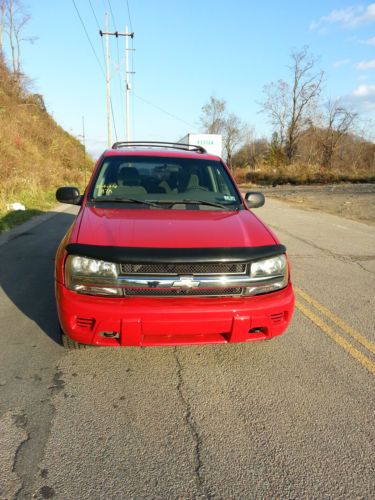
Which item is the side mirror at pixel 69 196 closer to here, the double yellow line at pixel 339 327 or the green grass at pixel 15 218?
the double yellow line at pixel 339 327

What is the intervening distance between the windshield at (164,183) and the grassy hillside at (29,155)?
579 cm

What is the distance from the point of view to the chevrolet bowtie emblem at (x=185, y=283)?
2742mm

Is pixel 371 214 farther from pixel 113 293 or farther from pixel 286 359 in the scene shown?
pixel 113 293

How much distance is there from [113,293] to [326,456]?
66.1 inches

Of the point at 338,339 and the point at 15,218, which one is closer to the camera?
the point at 338,339

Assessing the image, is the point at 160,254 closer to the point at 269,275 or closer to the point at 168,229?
the point at 168,229

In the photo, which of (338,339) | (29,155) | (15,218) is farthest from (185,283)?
(29,155)

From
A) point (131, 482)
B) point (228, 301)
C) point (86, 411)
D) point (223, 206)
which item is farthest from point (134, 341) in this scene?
point (223, 206)

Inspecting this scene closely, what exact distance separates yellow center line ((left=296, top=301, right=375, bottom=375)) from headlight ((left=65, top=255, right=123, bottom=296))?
2141mm

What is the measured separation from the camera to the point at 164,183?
4.34 meters

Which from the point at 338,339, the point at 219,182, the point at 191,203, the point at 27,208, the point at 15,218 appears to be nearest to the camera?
the point at 338,339

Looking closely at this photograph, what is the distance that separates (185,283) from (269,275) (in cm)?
67

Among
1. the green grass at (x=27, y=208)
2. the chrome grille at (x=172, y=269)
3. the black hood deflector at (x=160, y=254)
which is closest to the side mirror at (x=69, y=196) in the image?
the black hood deflector at (x=160, y=254)

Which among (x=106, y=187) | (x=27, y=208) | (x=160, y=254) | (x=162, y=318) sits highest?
(x=106, y=187)
